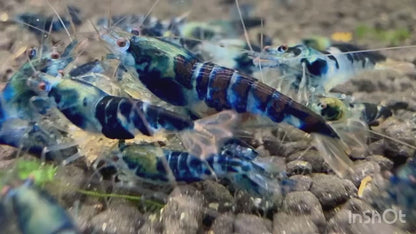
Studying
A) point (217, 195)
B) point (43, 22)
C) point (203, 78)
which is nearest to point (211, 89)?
point (203, 78)

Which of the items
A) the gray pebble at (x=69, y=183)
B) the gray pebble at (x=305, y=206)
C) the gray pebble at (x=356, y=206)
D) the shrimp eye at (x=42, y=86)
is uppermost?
the shrimp eye at (x=42, y=86)

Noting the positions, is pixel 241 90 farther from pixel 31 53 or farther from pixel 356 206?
pixel 31 53

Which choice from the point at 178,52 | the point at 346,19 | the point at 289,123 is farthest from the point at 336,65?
the point at 346,19

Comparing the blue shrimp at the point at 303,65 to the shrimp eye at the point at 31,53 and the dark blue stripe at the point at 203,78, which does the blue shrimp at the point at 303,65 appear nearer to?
the dark blue stripe at the point at 203,78

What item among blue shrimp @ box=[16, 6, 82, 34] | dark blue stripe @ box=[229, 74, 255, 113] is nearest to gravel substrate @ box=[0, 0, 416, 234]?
blue shrimp @ box=[16, 6, 82, 34]

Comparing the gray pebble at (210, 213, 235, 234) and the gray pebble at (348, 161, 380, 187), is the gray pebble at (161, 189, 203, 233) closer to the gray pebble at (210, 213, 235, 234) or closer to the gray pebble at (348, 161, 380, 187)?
the gray pebble at (210, 213, 235, 234)

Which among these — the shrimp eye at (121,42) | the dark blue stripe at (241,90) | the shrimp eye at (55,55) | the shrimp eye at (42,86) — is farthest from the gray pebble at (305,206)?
the shrimp eye at (55,55)

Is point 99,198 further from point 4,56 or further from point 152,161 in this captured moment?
point 4,56
